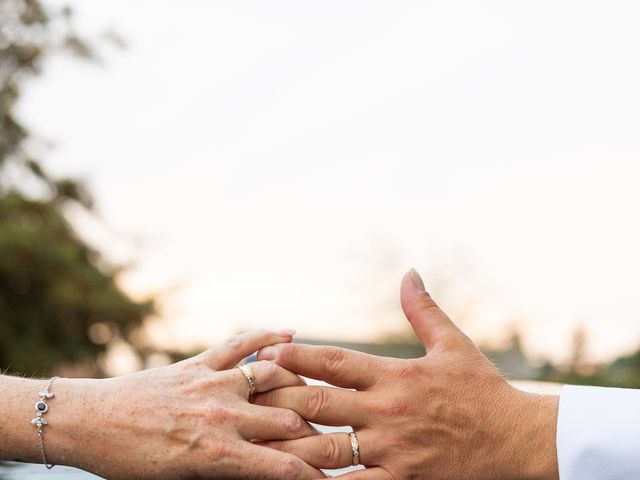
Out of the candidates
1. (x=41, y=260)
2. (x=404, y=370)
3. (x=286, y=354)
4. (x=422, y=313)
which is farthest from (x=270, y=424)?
(x=41, y=260)

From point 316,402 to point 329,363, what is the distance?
0.29 ft

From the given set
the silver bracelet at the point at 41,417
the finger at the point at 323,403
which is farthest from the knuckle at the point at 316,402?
the silver bracelet at the point at 41,417

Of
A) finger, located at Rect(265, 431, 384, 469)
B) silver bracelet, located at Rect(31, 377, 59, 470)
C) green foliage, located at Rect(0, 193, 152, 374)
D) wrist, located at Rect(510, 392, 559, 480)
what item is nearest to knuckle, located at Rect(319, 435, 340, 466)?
finger, located at Rect(265, 431, 384, 469)

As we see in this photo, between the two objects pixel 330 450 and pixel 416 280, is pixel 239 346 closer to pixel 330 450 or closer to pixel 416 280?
pixel 330 450

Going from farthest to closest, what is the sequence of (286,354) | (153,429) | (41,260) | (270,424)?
(41,260)
(286,354)
(270,424)
(153,429)

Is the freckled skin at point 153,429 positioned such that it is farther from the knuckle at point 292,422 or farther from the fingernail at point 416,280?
the fingernail at point 416,280

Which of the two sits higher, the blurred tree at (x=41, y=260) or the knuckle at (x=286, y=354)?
the blurred tree at (x=41, y=260)

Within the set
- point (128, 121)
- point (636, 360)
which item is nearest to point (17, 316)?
point (128, 121)

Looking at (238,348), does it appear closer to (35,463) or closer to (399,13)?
(35,463)

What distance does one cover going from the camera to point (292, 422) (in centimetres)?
177

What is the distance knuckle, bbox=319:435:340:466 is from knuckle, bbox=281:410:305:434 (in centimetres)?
6

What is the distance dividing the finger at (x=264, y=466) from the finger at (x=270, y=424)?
0.19ft

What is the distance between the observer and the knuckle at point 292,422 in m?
1.76

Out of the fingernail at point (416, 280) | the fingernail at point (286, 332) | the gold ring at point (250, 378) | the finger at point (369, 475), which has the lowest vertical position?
the finger at point (369, 475)
